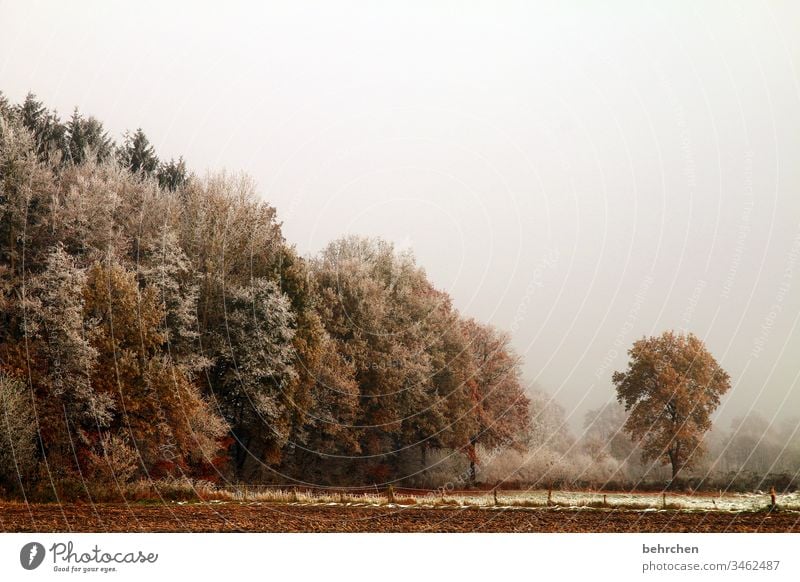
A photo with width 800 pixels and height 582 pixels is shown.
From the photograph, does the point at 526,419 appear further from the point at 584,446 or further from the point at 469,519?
the point at 469,519

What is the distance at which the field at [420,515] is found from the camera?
60.4ft

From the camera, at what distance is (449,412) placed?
2817 centimetres

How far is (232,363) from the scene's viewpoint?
82.7ft

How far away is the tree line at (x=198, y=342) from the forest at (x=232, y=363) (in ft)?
0.18

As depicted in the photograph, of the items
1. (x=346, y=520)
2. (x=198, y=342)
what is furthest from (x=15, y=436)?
(x=346, y=520)

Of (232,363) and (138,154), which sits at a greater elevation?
(138,154)

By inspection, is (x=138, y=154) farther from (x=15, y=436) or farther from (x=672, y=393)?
(x=672, y=393)

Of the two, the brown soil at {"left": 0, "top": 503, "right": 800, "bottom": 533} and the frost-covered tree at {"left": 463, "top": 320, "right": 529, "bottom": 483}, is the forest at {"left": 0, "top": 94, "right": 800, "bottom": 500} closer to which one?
the frost-covered tree at {"left": 463, "top": 320, "right": 529, "bottom": 483}

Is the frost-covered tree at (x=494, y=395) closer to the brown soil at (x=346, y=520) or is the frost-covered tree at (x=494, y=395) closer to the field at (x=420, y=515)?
the field at (x=420, y=515)

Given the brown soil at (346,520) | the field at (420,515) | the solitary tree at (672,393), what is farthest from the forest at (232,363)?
the brown soil at (346,520)

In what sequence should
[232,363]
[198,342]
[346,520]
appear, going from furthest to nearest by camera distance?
1. [232,363]
2. [198,342]
3. [346,520]

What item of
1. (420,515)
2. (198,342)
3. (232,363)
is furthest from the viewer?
(232,363)

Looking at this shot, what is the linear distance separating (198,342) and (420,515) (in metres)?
8.32
